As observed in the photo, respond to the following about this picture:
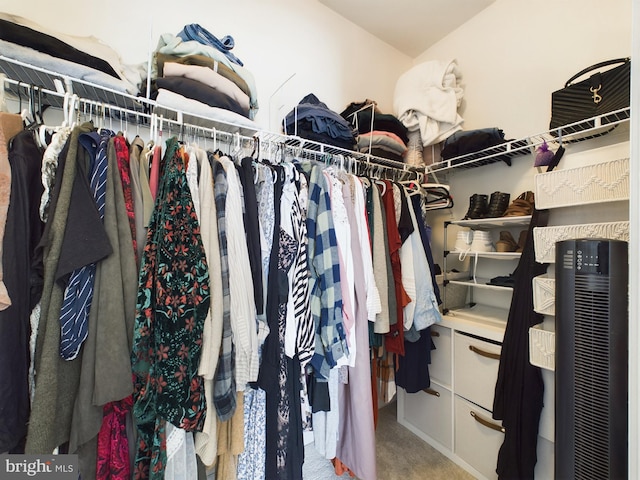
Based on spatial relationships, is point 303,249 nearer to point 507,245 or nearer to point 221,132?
point 221,132

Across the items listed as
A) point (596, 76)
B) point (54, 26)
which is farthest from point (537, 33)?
point (54, 26)

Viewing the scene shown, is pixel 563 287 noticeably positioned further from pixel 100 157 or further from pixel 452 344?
pixel 100 157

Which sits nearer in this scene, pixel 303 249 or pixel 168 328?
pixel 168 328

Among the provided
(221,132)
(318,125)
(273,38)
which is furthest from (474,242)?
(273,38)

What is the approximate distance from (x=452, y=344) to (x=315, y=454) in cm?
98

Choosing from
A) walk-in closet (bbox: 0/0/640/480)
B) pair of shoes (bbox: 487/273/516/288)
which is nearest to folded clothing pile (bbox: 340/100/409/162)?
walk-in closet (bbox: 0/0/640/480)

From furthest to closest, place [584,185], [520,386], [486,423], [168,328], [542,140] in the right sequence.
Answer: [542,140] < [486,423] < [520,386] < [584,185] < [168,328]

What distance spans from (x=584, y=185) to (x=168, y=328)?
1.50 metres

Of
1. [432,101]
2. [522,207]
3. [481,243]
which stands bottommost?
[481,243]

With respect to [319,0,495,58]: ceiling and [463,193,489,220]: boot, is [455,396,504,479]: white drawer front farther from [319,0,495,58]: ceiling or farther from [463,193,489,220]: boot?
[319,0,495,58]: ceiling

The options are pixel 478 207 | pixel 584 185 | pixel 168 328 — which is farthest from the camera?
pixel 478 207

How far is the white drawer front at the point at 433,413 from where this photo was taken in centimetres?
148

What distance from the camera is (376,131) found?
5.24ft

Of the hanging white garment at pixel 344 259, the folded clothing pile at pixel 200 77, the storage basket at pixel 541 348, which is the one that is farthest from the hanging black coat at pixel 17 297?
the storage basket at pixel 541 348
